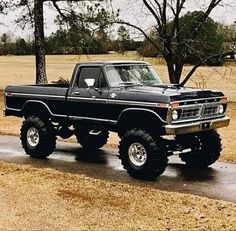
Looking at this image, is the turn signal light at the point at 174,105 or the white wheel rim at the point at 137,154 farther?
the white wheel rim at the point at 137,154

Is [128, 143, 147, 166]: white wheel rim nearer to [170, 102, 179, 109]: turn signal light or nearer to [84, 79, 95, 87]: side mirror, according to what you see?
[170, 102, 179, 109]: turn signal light

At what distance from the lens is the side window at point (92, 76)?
10453 mm

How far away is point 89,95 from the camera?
415 inches

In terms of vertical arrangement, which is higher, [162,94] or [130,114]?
[162,94]

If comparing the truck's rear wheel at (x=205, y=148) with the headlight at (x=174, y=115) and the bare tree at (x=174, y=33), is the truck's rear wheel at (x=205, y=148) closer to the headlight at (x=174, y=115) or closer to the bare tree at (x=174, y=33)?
the headlight at (x=174, y=115)

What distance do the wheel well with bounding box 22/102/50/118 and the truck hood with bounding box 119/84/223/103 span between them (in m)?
2.22

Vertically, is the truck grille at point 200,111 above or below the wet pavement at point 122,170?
above

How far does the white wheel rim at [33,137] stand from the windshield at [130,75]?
2.27 meters

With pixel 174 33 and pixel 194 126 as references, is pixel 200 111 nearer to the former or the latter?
pixel 194 126

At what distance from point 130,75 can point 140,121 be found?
129cm

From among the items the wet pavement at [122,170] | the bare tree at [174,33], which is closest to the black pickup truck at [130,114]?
the wet pavement at [122,170]

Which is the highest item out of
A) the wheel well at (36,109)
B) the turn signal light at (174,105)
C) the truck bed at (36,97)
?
the turn signal light at (174,105)

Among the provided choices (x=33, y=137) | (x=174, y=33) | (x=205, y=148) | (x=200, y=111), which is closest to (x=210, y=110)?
(x=200, y=111)

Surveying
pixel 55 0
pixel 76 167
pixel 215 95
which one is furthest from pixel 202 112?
pixel 55 0
